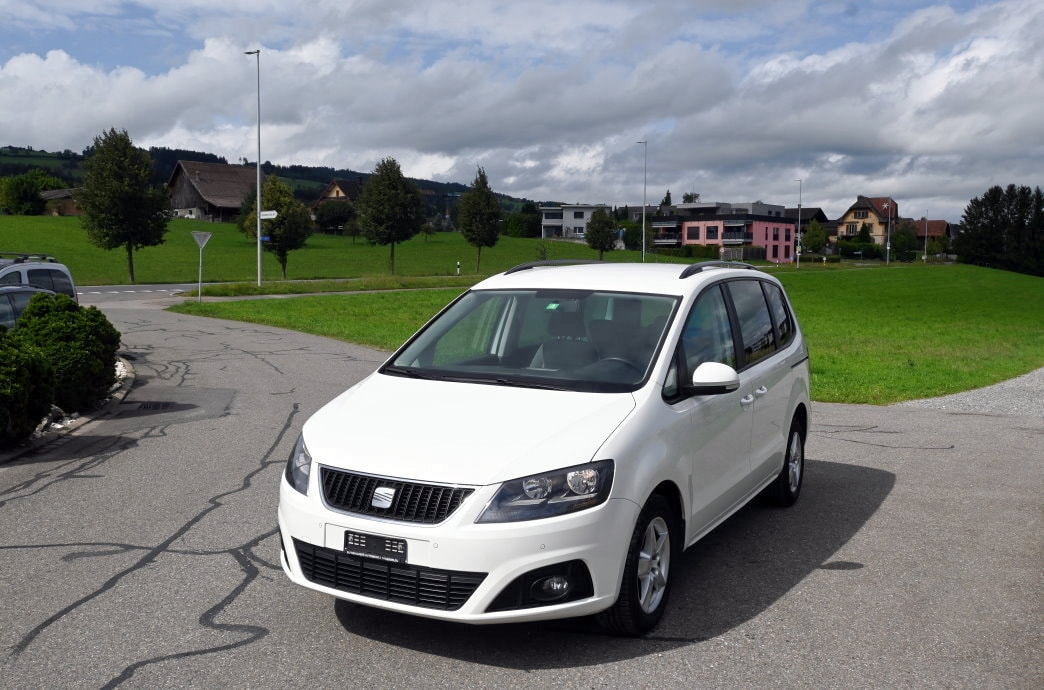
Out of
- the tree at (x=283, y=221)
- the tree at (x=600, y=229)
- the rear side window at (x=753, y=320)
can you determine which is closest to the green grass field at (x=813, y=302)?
the tree at (x=283, y=221)

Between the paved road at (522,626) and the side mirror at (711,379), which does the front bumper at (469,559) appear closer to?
the paved road at (522,626)

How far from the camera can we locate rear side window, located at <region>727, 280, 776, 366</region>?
20.1ft

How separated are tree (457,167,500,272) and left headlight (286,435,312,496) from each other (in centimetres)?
6100

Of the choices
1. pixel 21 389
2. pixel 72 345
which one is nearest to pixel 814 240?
pixel 72 345

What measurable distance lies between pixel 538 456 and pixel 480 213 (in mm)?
62332

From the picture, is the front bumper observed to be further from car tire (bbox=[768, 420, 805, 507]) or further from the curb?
the curb

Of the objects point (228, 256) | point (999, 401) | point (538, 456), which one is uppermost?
point (538, 456)

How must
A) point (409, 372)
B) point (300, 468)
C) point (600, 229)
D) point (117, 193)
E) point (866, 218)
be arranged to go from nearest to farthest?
point (300, 468)
point (409, 372)
point (117, 193)
point (600, 229)
point (866, 218)

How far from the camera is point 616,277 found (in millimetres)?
5840

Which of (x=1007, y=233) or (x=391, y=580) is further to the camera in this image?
(x=1007, y=233)

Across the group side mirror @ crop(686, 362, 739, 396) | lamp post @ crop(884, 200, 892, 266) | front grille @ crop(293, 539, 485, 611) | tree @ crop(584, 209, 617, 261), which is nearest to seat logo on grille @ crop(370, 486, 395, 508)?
front grille @ crop(293, 539, 485, 611)

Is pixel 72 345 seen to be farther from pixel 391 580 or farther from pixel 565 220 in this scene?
pixel 565 220

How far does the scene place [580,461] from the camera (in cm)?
414

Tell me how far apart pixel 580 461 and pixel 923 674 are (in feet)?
5.41
